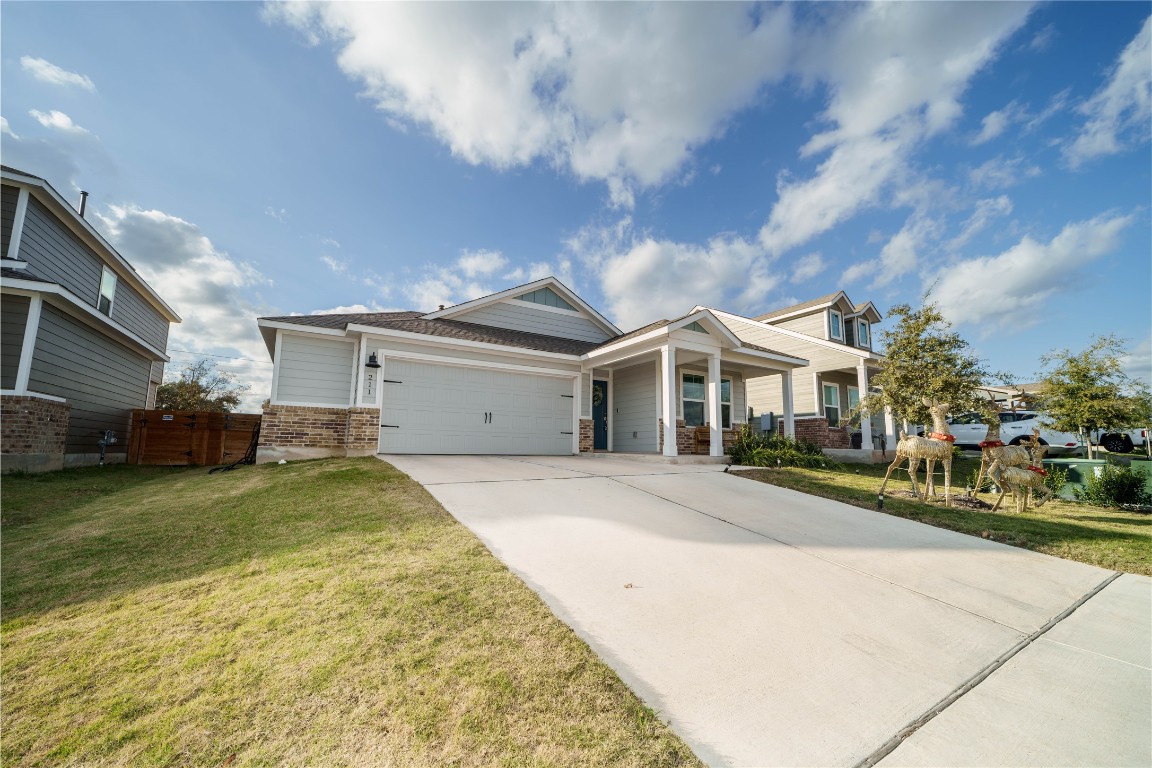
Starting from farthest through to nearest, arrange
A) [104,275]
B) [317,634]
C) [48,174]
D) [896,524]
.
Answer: [104,275]
[48,174]
[896,524]
[317,634]

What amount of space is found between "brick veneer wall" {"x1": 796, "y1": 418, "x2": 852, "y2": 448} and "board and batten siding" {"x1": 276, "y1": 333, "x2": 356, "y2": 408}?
15120 mm

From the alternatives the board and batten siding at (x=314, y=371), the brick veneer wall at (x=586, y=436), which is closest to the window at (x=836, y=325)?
the brick veneer wall at (x=586, y=436)

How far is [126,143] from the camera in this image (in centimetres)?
855

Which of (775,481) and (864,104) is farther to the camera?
(864,104)

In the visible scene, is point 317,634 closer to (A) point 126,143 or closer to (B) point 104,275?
(A) point 126,143

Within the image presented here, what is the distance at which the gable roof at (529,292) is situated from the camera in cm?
1216

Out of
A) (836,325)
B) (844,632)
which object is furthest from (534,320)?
(836,325)

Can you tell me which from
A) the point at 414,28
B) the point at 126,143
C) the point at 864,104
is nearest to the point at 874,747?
the point at 414,28

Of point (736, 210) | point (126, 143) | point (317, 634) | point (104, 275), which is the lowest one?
point (317, 634)

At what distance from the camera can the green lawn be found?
1680mm

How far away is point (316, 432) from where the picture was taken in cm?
971

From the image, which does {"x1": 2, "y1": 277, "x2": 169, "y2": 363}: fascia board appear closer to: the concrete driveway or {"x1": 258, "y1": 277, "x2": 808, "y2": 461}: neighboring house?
{"x1": 258, "y1": 277, "x2": 808, "y2": 461}: neighboring house

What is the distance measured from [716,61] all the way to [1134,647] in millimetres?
9136

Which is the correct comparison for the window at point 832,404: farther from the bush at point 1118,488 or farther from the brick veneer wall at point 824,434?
the bush at point 1118,488
